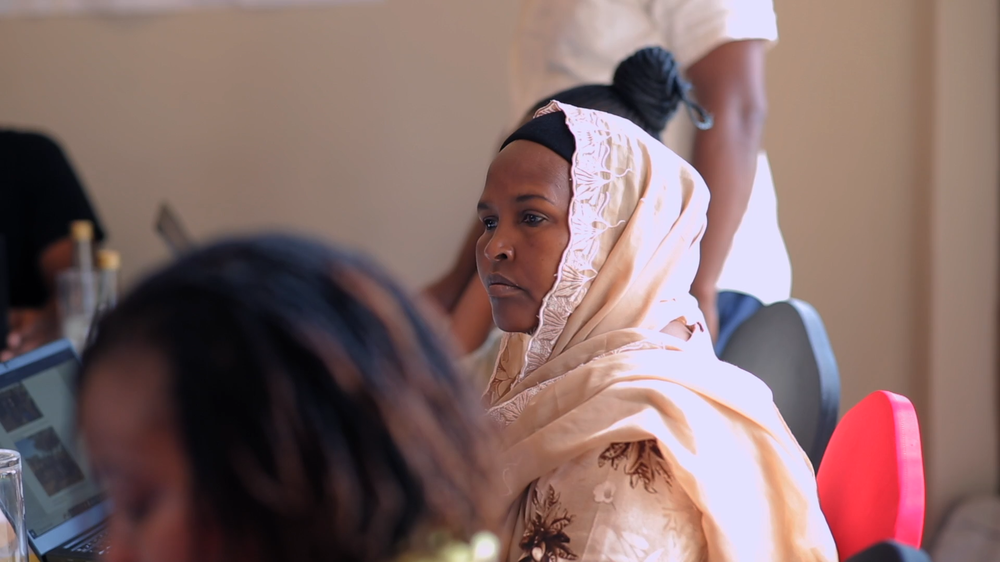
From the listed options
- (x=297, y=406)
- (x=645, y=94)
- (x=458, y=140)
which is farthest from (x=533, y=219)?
(x=458, y=140)

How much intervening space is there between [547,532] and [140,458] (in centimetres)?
47

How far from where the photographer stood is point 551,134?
1.03 metres

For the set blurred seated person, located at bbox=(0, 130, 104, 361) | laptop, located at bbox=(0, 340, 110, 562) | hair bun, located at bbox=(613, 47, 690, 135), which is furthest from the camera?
blurred seated person, located at bbox=(0, 130, 104, 361)

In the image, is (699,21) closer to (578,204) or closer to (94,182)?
(578,204)

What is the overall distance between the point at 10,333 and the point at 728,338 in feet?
4.89

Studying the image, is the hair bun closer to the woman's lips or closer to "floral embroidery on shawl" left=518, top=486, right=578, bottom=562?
the woman's lips

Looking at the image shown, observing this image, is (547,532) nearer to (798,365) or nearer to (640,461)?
(640,461)

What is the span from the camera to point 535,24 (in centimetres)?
156

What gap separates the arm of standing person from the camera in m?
1.33

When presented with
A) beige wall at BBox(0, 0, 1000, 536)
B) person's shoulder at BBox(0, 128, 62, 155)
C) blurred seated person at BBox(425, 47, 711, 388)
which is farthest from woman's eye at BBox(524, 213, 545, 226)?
person's shoulder at BBox(0, 128, 62, 155)

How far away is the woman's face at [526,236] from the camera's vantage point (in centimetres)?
99

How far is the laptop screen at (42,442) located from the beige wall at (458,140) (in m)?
0.94

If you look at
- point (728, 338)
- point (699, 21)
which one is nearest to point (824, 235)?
point (728, 338)

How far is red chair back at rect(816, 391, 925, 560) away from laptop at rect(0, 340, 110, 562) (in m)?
0.69
